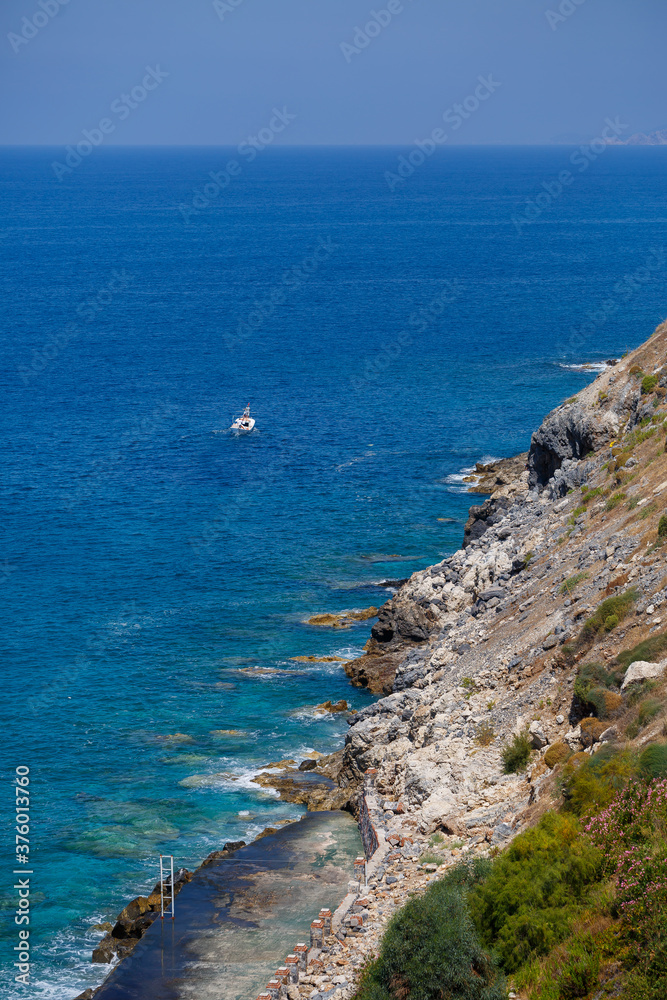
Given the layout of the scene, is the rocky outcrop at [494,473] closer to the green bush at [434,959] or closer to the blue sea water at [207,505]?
the blue sea water at [207,505]

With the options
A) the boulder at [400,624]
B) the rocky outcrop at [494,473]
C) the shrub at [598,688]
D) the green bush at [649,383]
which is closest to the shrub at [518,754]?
the shrub at [598,688]

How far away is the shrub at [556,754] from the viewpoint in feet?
94.3

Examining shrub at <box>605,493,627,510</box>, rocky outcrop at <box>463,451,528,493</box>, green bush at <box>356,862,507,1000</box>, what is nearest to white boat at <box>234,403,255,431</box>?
rocky outcrop at <box>463,451,528,493</box>

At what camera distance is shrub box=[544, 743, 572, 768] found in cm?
2875

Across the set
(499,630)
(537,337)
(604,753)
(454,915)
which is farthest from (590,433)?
(537,337)

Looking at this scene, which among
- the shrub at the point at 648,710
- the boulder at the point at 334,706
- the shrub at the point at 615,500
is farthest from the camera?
the boulder at the point at 334,706

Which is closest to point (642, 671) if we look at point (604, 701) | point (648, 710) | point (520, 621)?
point (604, 701)

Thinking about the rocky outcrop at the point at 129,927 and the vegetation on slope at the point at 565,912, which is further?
the rocky outcrop at the point at 129,927

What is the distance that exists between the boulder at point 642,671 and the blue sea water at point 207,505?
1911cm

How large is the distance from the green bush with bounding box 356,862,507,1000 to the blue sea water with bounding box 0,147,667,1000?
1463 centimetres

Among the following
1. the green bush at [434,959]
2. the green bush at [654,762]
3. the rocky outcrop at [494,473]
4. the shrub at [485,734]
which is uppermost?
the rocky outcrop at [494,473]

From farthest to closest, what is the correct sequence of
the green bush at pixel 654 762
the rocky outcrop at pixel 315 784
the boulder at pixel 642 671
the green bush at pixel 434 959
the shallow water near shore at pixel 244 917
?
1. the rocky outcrop at pixel 315 784
2. the shallow water near shore at pixel 244 917
3. the boulder at pixel 642 671
4. the green bush at pixel 654 762
5. the green bush at pixel 434 959

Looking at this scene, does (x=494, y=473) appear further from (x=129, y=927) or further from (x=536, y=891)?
(x=536, y=891)

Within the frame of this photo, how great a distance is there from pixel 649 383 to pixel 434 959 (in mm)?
30472
